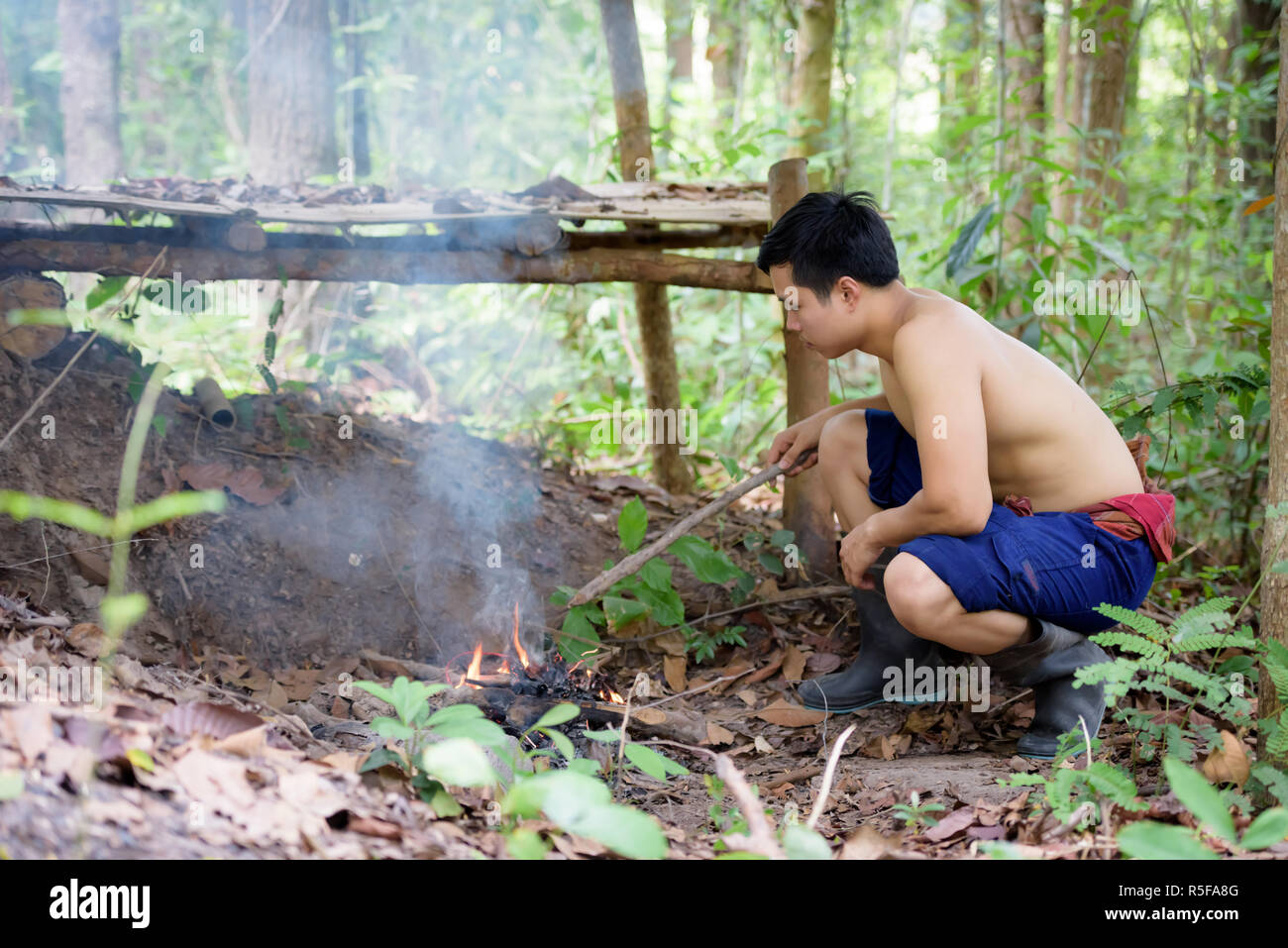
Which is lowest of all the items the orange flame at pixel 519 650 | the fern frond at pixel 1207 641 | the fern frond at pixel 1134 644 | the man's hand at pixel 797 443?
the orange flame at pixel 519 650

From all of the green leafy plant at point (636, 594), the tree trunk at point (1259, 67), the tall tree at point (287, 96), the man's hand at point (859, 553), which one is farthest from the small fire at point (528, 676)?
the tall tree at point (287, 96)

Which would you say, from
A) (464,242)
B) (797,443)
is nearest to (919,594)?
(797,443)

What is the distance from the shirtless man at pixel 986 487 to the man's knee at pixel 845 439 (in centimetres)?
26

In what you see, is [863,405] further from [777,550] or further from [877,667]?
[877,667]

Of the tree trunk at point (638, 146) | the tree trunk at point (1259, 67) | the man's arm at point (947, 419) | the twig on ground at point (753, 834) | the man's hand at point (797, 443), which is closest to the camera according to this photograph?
the twig on ground at point (753, 834)

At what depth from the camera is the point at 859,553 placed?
2.90m

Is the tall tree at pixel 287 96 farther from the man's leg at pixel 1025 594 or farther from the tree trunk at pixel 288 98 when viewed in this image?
the man's leg at pixel 1025 594

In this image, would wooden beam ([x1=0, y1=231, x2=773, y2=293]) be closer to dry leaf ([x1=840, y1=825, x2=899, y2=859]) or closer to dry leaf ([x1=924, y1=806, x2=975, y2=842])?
dry leaf ([x1=924, y1=806, x2=975, y2=842])

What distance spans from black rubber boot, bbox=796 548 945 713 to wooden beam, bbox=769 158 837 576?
0.74m

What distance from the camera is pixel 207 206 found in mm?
3311

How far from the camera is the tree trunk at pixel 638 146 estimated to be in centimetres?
462

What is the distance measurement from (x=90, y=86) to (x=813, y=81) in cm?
641

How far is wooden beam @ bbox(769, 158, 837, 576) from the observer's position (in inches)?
153
